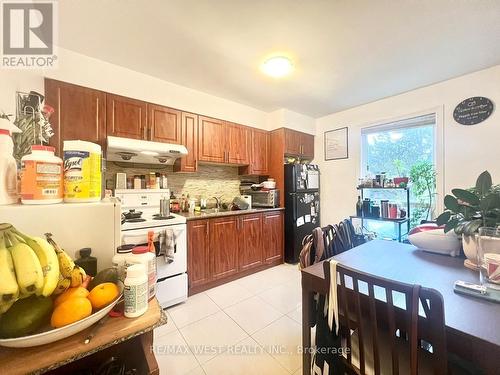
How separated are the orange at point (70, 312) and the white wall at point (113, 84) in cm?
143

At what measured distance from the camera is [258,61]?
210 cm

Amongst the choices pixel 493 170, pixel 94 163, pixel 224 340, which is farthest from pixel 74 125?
pixel 493 170

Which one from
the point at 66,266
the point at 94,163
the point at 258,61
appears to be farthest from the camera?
the point at 258,61

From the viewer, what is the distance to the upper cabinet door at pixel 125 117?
2123mm

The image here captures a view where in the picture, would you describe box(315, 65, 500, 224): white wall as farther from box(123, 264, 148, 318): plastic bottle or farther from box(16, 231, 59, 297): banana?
box(16, 231, 59, 297): banana

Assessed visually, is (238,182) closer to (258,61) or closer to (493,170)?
(258,61)

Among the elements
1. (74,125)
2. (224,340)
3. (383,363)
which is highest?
(74,125)

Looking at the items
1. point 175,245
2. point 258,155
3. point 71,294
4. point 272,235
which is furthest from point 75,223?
point 258,155

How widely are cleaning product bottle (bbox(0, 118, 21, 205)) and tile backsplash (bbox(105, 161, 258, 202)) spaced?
1.79 m

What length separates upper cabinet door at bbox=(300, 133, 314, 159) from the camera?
363 centimetres

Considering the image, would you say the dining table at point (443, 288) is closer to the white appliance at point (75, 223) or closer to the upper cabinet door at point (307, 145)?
the white appliance at point (75, 223)

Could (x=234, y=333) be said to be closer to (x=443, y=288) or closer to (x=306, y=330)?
(x=306, y=330)

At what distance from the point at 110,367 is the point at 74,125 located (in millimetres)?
2044

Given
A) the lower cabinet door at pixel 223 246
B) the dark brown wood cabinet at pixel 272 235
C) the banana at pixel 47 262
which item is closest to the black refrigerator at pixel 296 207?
the dark brown wood cabinet at pixel 272 235
